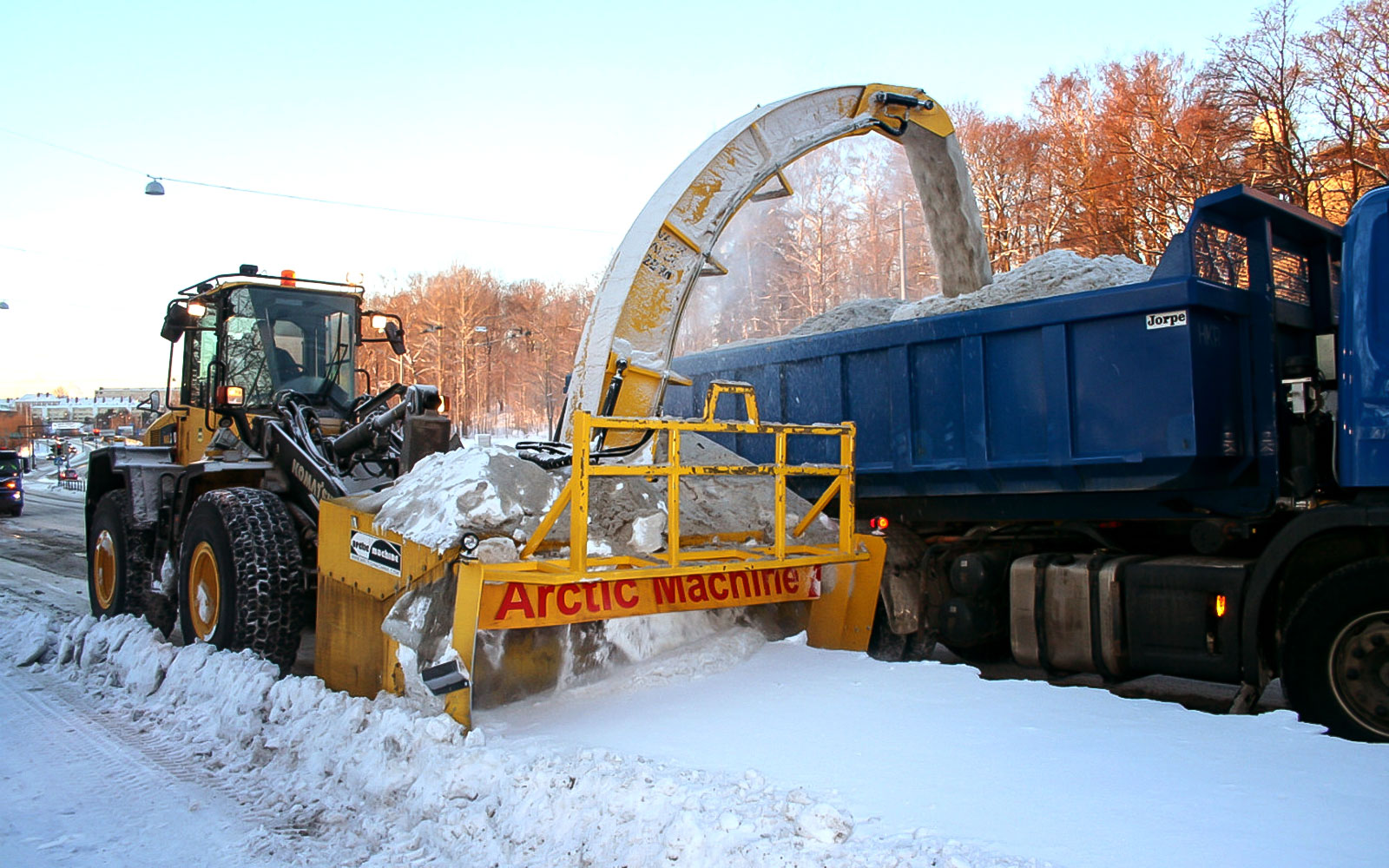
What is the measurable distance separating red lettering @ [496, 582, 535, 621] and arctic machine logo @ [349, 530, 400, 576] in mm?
698

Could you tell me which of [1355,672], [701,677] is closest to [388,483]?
[701,677]

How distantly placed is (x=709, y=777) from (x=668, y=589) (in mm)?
1437

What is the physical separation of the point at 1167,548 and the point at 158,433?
27.4 ft

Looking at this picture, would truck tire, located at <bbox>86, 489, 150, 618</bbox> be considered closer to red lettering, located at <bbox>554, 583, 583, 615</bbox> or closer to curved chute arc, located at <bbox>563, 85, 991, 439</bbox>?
curved chute arc, located at <bbox>563, 85, 991, 439</bbox>

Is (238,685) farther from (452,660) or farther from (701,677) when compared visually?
(701,677)

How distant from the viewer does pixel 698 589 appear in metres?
5.19

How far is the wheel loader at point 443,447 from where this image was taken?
4.70 meters

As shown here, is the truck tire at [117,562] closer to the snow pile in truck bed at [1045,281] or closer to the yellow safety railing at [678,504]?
the yellow safety railing at [678,504]

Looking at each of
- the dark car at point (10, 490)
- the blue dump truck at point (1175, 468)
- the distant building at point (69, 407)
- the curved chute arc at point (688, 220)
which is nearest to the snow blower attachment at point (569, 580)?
the curved chute arc at point (688, 220)

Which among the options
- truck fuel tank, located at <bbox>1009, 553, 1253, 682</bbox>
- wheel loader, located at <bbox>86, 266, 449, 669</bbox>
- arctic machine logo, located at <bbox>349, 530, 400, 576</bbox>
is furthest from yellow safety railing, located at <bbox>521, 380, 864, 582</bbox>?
wheel loader, located at <bbox>86, 266, 449, 669</bbox>

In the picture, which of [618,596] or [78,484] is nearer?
[618,596]

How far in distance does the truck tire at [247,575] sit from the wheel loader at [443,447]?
2cm

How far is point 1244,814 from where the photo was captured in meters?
3.31

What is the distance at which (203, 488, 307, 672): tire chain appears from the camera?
19.8 feet
